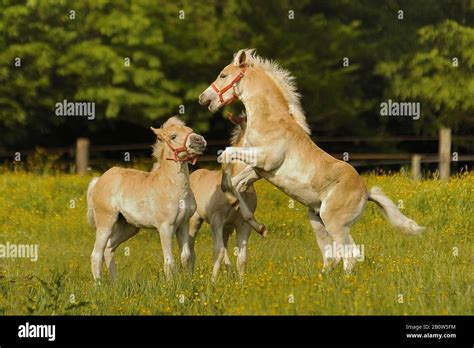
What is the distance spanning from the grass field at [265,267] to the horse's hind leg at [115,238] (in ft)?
0.95

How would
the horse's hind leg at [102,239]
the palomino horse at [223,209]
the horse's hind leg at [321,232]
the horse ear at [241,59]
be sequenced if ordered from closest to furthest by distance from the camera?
1. the horse ear at [241,59]
2. the horse's hind leg at [321,232]
3. the palomino horse at [223,209]
4. the horse's hind leg at [102,239]

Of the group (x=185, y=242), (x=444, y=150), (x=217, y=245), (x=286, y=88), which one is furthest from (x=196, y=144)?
(x=444, y=150)

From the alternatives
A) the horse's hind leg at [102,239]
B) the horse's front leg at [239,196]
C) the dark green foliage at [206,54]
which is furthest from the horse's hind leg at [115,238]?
the dark green foliage at [206,54]

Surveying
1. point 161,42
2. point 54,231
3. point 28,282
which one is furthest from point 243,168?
point 161,42

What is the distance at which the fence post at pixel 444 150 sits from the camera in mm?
25125

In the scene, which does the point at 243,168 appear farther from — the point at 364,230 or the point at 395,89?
the point at 395,89

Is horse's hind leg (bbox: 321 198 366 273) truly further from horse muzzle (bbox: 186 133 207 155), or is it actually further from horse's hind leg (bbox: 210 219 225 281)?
horse muzzle (bbox: 186 133 207 155)

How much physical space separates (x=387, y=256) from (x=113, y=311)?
4699 mm

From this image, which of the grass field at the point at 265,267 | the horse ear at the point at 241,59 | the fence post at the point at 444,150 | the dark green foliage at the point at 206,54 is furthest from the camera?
the dark green foliage at the point at 206,54

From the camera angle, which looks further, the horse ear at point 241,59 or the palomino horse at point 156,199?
the horse ear at point 241,59

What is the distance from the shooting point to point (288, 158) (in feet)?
37.0

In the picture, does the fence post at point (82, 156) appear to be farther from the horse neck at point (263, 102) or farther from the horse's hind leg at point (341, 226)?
the horse's hind leg at point (341, 226)

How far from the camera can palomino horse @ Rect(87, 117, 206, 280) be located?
11.3 m

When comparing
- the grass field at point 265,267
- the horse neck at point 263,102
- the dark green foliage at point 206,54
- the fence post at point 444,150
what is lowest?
the grass field at point 265,267
